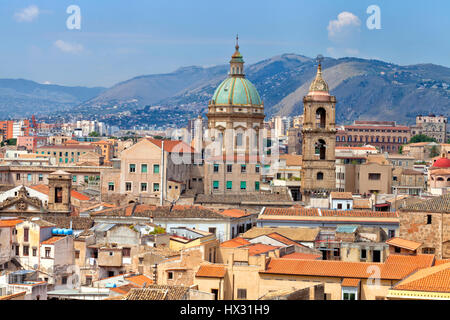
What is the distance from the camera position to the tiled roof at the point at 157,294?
23.1 meters

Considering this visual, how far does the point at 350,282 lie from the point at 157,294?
6115 mm

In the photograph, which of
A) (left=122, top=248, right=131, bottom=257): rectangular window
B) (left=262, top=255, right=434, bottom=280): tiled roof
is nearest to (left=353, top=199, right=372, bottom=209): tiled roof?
(left=122, top=248, right=131, bottom=257): rectangular window

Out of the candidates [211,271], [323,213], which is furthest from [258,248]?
[323,213]

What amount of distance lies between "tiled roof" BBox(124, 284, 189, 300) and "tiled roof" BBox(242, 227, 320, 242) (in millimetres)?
12545

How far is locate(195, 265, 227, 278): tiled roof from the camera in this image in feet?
90.0

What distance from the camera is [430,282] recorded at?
2373cm

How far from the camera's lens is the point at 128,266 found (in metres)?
33.2

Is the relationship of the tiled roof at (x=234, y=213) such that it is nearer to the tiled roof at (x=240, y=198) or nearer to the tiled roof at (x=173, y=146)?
the tiled roof at (x=240, y=198)

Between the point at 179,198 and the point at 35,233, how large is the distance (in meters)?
18.5

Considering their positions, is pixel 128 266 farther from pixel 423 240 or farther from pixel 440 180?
pixel 440 180

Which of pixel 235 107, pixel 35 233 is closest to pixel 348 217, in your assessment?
pixel 35 233

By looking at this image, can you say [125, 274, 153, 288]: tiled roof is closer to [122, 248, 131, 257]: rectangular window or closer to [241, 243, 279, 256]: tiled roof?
[241, 243, 279, 256]: tiled roof

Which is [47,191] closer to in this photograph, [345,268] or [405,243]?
[405,243]
